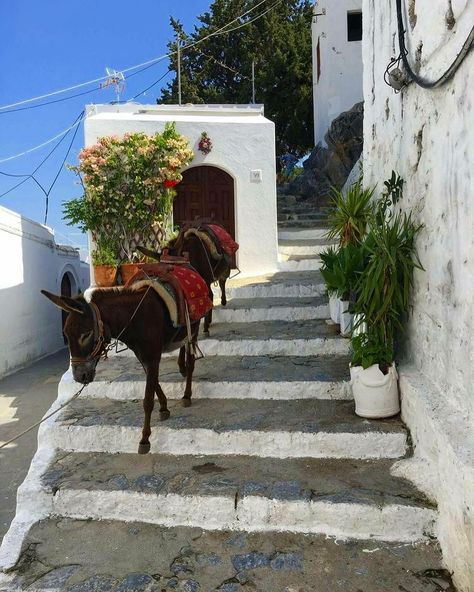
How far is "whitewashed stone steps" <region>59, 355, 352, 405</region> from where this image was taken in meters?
4.69

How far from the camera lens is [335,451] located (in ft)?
12.6

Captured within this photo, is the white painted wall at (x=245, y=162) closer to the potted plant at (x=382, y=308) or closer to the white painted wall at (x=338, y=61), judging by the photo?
the potted plant at (x=382, y=308)

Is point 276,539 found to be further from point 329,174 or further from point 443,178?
point 329,174

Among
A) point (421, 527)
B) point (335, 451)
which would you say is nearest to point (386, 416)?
point (335, 451)

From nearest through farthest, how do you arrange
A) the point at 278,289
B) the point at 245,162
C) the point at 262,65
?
the point at 278,289, the point at 245,162, the point at 262,65

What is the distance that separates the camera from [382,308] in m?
4.00

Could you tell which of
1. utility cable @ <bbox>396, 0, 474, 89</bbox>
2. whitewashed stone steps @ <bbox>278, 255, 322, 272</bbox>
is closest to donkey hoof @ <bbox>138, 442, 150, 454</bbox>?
utility cable @ <bbox>396, 0, 474, 89</bbox>

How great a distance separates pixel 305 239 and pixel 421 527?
8776 millimetres

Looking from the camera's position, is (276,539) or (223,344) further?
(223,344)

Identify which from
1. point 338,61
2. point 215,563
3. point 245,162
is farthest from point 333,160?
point 215,563

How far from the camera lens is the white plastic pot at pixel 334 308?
6.02 meters

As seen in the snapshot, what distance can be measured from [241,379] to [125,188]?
4500 millimetres

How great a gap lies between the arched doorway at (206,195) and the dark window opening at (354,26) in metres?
9.10

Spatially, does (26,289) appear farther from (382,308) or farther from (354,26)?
(354,26)
